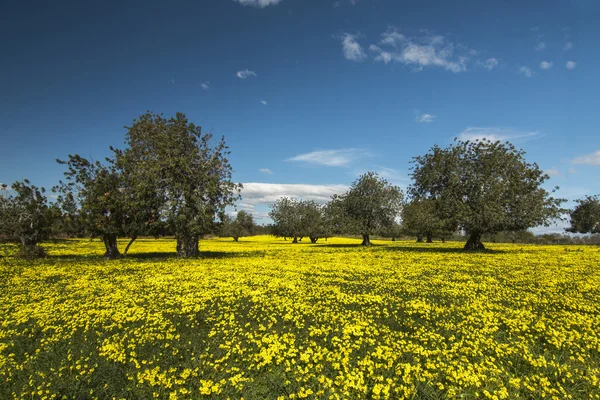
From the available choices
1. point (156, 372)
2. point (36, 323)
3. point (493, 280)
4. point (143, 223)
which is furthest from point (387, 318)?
point (143, 223)

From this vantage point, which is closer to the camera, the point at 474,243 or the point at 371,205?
the point at 474,243

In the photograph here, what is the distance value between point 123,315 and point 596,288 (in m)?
21.2

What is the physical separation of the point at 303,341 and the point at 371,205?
1914 inches

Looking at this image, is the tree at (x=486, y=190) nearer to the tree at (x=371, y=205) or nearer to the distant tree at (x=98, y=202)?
the tree at (x=371, y=205)

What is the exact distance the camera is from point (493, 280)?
57.9 ft

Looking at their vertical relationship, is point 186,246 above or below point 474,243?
above

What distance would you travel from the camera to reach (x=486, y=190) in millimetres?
36875

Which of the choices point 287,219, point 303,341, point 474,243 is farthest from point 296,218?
point 303,341

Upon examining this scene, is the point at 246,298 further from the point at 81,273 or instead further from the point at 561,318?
the point at 81,273

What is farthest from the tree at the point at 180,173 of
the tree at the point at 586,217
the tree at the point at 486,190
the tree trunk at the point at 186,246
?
the tree at the point at 586,217

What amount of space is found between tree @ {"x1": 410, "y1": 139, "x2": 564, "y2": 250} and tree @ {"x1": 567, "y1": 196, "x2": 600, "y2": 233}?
215 ft

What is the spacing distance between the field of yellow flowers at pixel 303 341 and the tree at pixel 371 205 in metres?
38.5

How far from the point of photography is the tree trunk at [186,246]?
3211 centimetres

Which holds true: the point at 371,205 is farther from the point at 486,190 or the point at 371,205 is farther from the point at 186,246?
the point at 186,246
